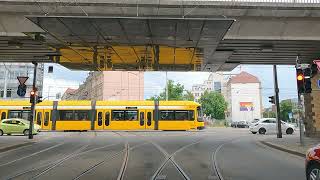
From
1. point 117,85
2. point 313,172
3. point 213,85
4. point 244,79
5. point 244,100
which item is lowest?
point 313,172

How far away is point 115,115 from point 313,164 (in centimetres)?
3092

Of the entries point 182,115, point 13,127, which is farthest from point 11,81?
point 182,115

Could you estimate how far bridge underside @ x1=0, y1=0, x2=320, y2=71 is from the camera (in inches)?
567

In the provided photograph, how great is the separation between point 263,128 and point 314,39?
18547mm

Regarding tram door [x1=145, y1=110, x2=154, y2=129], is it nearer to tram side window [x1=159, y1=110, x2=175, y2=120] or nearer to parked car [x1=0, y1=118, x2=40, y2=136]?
tram side window [x1=159, y1=110, x2=175, y2=120]

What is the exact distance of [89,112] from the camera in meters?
37.0

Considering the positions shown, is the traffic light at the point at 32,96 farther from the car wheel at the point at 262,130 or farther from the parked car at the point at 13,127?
the car wheel at the point at 262,130

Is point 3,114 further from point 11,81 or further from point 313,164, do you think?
point 11,81

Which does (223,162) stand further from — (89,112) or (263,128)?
(89,112)

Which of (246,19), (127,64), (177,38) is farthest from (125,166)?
(127,64)

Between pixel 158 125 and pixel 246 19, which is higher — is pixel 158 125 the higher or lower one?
the lower one

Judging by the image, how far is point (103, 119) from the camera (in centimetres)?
3703

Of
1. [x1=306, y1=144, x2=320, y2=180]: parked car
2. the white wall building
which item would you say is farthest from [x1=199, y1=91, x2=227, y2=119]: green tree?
[x1=306, y1=144, x2=320, y2=180]: parked car

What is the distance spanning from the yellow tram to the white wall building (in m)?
67.5
